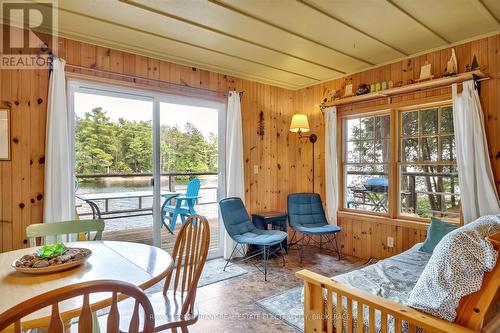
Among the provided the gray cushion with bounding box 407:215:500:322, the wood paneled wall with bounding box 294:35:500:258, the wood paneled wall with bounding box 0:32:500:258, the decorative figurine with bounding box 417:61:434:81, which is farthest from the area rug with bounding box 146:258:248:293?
the decorative figurine with bounding box 417:61:434:81

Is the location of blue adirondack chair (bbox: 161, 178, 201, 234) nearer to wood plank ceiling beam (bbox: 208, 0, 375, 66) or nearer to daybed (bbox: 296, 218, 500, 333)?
wood plank ceiling beam (bbox: 208, 0, 375, 66)

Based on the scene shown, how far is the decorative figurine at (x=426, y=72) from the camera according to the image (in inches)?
120

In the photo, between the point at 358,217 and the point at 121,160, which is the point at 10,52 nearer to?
the point at 121,160

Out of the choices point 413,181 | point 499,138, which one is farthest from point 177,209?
point 499,138

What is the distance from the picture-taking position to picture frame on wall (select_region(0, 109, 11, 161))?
2461mm

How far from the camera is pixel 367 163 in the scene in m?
3.79

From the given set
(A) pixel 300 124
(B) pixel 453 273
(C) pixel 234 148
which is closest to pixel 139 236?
(C) pixel 234 148

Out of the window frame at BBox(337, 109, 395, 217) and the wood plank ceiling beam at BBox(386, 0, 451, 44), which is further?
the window frame at BBox(337, 109, 395, 217)

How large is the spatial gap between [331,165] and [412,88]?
135 centimetres

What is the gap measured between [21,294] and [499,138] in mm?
3703

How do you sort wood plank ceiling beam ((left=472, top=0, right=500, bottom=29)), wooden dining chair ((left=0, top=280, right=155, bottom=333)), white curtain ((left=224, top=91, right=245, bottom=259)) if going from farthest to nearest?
white curtain ((left=224, top=91, right=245, bottom=259))
wood plank ceiling beam ((left=472, top=0, right=500, bottom=29))
wooden dining chair ((left=0, top=280, right=155, bottom=333))

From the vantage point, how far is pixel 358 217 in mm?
3748

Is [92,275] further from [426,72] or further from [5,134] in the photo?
[426,72]

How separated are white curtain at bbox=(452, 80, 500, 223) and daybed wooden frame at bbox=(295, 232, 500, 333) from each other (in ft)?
5.11
